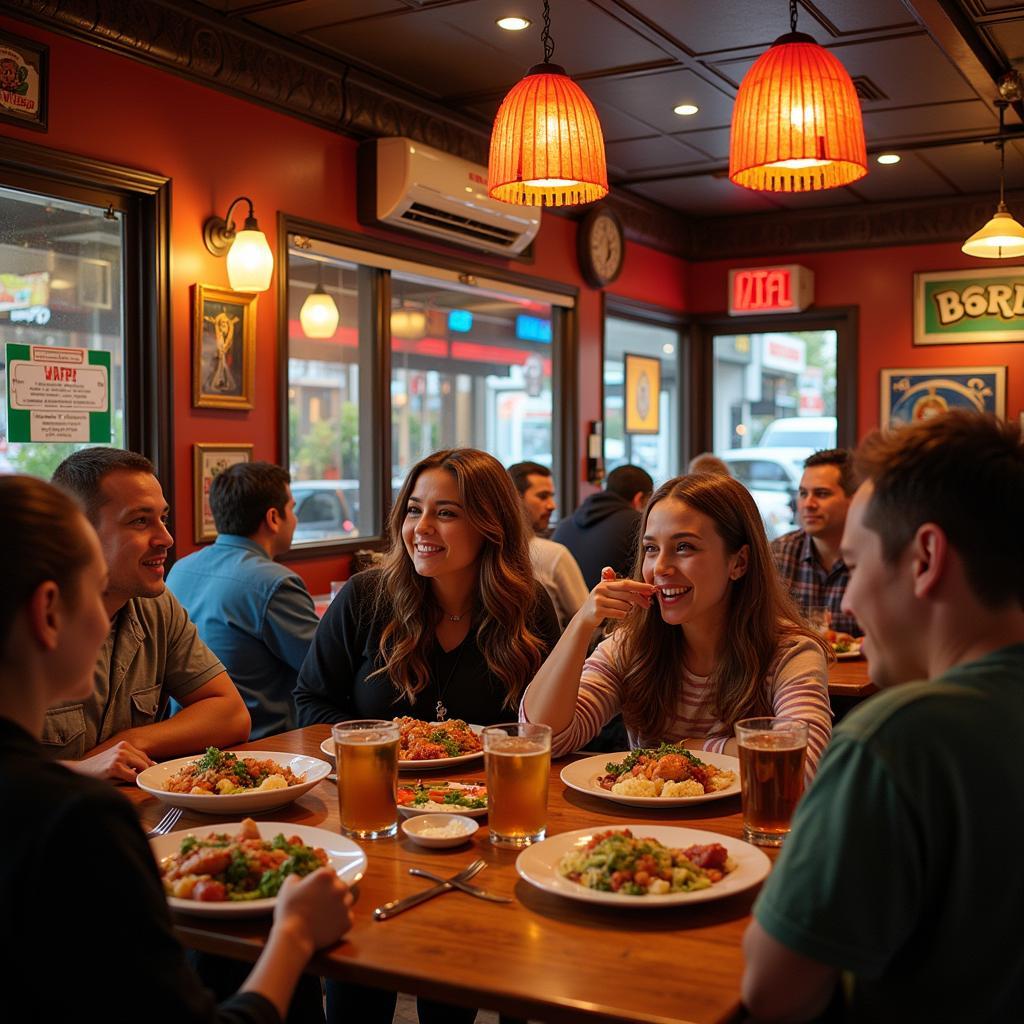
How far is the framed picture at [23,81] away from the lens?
11.9 ft

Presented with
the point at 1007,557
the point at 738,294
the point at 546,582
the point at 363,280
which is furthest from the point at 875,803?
the point at 738,294

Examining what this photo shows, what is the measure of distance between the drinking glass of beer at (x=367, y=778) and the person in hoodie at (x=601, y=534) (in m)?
3.01

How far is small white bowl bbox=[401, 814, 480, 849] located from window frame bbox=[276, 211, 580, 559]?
3.19m

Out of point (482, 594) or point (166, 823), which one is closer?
point (166, 823)

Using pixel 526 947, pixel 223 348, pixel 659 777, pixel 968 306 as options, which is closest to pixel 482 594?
pixel 659 777

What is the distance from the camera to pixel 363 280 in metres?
5.52

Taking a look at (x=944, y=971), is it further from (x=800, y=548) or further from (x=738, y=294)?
(x=738, y=294)

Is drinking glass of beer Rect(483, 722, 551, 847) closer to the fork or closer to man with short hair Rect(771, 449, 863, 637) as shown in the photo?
the fork

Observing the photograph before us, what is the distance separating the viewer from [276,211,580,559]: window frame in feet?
16.0

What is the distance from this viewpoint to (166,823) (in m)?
1.92

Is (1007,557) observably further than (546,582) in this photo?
No

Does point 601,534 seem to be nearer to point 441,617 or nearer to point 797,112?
point 441,617

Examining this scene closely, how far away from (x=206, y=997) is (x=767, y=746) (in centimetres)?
91

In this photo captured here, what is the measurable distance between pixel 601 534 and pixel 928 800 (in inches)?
153
